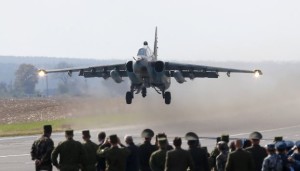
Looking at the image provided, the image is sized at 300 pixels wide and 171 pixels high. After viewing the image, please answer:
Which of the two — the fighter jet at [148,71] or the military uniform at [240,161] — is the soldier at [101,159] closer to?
the military uniform at [240,161]

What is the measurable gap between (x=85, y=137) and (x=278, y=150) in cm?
459

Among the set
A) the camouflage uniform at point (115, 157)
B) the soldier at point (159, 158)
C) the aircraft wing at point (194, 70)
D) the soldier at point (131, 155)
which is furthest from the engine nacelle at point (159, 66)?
the soldier at point (159, 158)

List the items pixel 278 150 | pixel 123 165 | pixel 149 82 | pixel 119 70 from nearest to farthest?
pixel 278 150
pixel 123 165
pixel 149 82
pixel 119 70

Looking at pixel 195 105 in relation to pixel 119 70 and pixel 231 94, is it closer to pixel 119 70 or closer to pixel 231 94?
pixel 231 94

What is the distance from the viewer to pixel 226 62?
7800 centimetres

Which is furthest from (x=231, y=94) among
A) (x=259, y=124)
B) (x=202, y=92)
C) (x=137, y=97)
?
(x=259, y=124)

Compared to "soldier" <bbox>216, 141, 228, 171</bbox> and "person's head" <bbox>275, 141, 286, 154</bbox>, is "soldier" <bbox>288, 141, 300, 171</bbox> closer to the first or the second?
"person's head" <bbox>275, 141, 286, 154</bbox>

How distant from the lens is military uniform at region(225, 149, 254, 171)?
48.2ft

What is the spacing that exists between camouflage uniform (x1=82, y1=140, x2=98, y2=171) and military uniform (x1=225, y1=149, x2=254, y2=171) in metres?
3.37

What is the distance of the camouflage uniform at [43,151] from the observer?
17406mm

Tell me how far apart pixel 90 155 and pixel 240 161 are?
144 inches

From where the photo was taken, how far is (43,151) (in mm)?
17453

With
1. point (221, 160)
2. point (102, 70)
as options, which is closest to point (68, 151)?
point (221, 160)

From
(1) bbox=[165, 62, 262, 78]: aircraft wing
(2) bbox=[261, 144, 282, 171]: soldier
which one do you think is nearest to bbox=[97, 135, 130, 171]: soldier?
(2) bbox=[261, 144, 282, 171]: soldier
